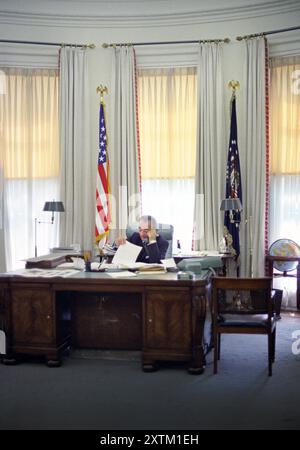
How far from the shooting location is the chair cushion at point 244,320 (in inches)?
156

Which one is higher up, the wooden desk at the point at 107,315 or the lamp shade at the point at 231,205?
the lamp shade at the point at 231,205

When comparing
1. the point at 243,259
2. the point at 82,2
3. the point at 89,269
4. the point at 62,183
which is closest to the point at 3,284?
Answer: the point at 89,269

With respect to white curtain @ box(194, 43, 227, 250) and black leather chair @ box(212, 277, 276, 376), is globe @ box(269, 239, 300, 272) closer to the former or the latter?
white curtain @ box(194, 43, 227, 250)

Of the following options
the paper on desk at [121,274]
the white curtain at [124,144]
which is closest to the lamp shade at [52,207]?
the white curtain at [124,144]

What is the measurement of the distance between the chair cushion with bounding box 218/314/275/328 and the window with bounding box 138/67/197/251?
127 inches

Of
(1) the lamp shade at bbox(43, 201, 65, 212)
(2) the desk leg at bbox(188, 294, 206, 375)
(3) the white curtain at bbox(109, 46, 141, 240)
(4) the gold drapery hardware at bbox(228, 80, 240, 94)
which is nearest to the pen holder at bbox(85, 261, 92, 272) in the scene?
(2) the desk leg at bbox(188, 294, 206, 375)

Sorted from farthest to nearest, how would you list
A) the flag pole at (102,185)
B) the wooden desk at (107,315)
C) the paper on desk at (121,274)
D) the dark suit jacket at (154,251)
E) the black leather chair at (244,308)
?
the flag pole at (102,185), the dark suit jacket at (154,251), the paper on desk at (121,274), the wooden desk at (107,315), the black leather chair at (244,308)

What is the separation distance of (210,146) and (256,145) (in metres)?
0.68

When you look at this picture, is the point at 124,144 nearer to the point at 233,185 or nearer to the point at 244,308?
the point at 233,185

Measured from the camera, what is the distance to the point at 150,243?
521 centimetres

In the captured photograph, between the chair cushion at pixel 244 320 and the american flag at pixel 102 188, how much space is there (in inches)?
134

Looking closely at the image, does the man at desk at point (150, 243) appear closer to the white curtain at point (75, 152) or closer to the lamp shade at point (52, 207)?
the lamp shade at point (52, 207)

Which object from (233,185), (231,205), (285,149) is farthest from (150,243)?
(285,149)

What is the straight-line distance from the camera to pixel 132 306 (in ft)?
14.3
